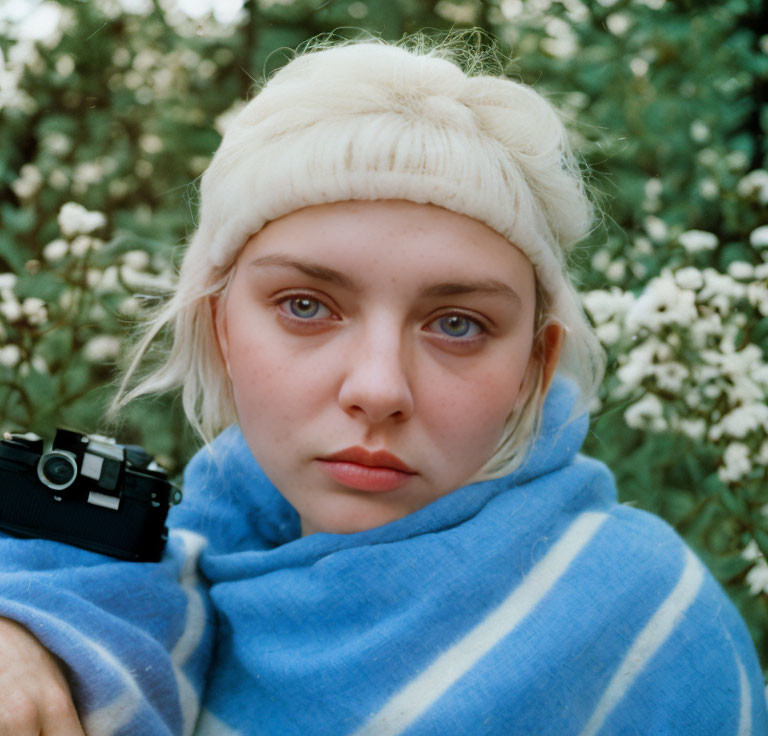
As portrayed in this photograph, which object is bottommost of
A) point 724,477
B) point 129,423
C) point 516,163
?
point 129,423

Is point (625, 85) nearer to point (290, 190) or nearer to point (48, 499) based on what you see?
point (290, 190)

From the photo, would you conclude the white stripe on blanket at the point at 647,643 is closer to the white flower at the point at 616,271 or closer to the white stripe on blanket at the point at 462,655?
the white stripe on blanket at the point at 462,655

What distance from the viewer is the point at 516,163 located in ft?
3.31

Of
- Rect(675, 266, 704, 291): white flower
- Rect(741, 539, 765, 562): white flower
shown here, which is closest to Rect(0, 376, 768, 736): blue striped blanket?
Rect(741, 539, 765, 562): white flower

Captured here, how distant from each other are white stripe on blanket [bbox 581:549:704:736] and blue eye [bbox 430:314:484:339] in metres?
0.39

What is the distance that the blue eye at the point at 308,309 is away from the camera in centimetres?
98

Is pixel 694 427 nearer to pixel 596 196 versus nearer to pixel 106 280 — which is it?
pixel 596 196

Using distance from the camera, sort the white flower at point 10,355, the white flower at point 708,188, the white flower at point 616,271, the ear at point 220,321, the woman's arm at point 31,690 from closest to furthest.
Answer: the woman's arm at point 31,690
the ear at point 220,321
the white flower at point 10,355
the white flower at point 616,271
the white flower at point 708,188

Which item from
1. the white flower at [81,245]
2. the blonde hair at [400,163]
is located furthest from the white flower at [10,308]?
the blonde hair at [400,163]

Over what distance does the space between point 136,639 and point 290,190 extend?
52cm

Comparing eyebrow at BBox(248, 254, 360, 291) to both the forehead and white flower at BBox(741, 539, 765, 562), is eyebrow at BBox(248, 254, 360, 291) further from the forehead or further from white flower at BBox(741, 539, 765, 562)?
white flower at BBox(741, 539, 765, 562)

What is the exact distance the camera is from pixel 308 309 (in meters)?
0.98

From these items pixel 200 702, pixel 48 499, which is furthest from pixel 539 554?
pixel 48 499

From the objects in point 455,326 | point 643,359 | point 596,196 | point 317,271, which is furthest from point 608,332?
point 317,271
